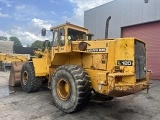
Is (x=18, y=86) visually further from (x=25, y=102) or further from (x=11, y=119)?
(x=11, y=119)

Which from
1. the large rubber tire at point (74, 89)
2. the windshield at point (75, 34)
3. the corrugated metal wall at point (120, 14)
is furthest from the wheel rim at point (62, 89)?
the corrugated metal wall at point (120, 14)

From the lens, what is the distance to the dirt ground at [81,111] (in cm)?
578

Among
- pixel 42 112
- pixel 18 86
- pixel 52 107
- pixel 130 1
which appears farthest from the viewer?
pixel 130 1

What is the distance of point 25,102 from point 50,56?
2054 mm

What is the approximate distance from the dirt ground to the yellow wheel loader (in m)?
0.41

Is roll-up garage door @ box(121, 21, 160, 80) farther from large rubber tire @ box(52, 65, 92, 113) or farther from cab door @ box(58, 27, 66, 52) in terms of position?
large rubber tire @ box(52, 65, 92, 113)

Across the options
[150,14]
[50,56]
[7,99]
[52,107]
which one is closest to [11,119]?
[52,107]

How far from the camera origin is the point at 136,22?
50.0 ft

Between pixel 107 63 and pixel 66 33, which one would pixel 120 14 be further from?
pixel 107 63

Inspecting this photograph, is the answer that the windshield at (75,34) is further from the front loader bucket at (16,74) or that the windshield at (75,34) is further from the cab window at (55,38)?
the front loader bucket at (16,74)

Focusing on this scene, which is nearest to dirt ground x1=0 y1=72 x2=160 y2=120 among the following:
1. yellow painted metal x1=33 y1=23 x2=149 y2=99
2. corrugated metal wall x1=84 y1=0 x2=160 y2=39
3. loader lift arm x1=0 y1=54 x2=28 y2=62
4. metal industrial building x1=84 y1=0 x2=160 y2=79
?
yellow painted metal x1=33 y1=23 x2=149 y2=99

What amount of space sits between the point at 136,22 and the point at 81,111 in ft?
36.0

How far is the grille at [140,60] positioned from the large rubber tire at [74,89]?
150cm

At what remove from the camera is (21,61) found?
1077 cm
